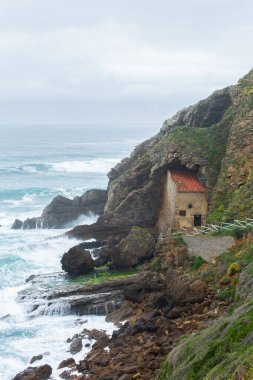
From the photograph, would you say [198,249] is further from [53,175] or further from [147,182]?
[53,175]

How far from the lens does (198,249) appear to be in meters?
34.1

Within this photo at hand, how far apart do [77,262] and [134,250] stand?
14.3 feet

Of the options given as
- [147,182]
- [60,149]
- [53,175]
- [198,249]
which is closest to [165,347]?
[198,249]

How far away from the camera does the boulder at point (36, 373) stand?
25328 millimetres

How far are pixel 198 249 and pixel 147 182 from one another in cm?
1581

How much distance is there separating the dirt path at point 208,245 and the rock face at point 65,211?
2677 cm

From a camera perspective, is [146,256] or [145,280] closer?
[145,280]

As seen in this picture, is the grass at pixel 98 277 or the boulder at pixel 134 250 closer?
the grass at pixel 98 277

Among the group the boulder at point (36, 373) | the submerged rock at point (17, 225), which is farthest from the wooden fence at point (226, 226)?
the submerged rock at point (17, 225)

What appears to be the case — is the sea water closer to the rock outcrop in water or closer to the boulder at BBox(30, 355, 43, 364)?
the boulder at BBox(30, 355, 43, 364)

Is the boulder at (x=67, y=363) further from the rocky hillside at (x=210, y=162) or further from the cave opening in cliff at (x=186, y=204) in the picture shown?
the cave opening in cliff at (x=186, y=204)

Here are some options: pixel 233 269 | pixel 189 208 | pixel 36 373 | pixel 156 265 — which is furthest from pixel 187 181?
pixel 36 373

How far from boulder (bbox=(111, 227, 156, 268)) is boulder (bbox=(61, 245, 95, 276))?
74.3 inches

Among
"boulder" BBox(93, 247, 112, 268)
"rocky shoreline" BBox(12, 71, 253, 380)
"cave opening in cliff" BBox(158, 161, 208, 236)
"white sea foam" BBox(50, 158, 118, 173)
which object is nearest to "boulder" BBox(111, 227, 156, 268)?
"rocky shoreline" BBox(12, 71, 253, 380)
